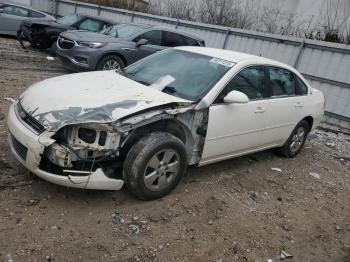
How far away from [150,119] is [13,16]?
12144 millimetres

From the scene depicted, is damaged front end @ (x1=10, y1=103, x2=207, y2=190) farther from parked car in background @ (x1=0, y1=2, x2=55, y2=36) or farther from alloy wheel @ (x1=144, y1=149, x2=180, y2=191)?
parked car in background @ (x1=0, y1=2, x2=55, y2=36)

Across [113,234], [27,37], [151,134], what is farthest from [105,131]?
[27,37]

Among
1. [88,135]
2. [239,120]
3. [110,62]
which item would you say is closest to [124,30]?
[110,62]

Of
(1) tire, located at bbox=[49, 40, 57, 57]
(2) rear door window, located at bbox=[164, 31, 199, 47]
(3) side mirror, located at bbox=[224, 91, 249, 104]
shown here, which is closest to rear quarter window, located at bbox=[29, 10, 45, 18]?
(1) tire, located at bbox=[49, 40, 57, 57]

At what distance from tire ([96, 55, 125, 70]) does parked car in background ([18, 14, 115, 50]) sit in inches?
125

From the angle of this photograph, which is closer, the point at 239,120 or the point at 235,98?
the point at 235,98

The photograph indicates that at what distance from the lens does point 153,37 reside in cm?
1023

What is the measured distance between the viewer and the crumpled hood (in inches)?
136

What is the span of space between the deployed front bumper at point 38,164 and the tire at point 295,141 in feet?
11.0

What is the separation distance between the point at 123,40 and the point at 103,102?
6.26 metres

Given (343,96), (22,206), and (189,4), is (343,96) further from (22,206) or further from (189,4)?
(189,4)

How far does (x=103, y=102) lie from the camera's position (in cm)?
369

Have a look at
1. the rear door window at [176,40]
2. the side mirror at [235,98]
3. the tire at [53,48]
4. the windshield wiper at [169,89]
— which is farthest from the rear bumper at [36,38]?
the side mirror at [235,98]

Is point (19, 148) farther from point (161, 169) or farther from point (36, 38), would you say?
point (36, 38)
